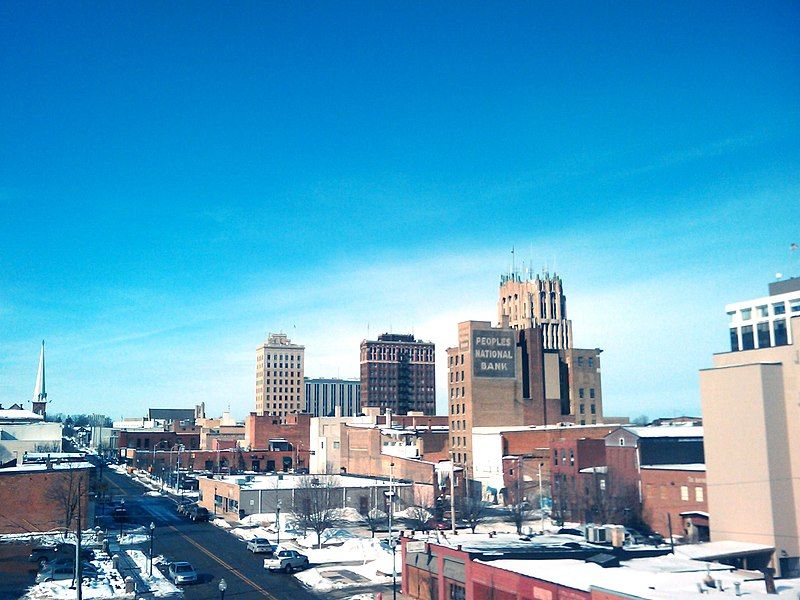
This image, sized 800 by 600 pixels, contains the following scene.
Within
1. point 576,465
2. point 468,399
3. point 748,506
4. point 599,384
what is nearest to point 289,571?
point 748,506

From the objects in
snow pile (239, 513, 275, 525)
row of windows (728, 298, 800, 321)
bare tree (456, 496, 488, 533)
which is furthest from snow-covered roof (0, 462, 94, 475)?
row of windows (728, 298, 800, 321)

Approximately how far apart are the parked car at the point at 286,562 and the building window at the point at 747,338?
139 feet

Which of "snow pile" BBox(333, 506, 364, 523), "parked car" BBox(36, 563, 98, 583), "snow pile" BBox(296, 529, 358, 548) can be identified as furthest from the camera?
"snow pile" BBox(333, 506, 364, 523)

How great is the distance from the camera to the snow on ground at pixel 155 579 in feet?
161

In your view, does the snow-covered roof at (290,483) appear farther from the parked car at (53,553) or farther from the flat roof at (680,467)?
the flat roof at (680,467)

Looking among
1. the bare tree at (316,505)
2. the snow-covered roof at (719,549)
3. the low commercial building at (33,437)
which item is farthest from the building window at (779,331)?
the low commercial building at (33,437)

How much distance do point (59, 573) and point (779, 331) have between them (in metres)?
59.4

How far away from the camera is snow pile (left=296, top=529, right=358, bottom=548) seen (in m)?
67.1

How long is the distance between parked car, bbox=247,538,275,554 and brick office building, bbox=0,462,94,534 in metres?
19.5

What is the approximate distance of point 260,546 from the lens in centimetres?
6244

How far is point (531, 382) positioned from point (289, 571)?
76.8 metres

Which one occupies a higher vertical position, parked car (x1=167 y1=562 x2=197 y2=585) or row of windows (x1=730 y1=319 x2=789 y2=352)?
row of windows (x1=730 y1=319 x2=789 y2=352)

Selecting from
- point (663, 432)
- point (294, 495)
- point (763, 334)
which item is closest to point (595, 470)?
point (663, 432)

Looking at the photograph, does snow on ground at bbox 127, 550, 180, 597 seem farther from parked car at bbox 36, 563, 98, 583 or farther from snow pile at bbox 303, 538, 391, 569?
snow pile at bbox 303, 538, 391, 569
